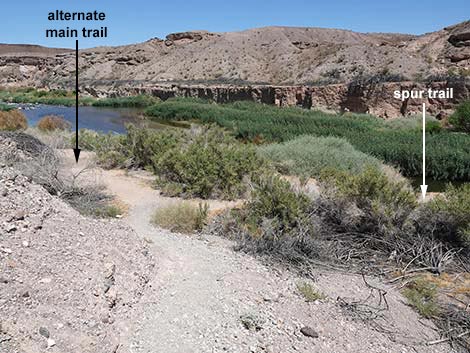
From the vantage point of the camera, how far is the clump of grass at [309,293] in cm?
651

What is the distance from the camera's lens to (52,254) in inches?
232

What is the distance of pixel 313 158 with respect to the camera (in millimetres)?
15672

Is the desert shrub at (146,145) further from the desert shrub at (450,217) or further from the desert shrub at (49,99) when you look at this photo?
the desert shrub at (49,99)

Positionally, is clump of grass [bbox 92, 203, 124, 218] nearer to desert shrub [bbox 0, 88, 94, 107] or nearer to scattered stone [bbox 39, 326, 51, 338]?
scattered stone [bbox 39, 326, 51, 338]

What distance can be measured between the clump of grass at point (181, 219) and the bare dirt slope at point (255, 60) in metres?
33.1

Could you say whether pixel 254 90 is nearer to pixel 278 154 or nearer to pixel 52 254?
pixel 278 154

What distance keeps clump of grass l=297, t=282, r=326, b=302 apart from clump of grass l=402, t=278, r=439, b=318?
1.25 m

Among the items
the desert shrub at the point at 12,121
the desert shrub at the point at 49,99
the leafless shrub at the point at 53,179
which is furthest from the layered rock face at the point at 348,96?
the leafless shrub at the point at 53,179

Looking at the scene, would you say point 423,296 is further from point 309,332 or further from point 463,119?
point 463,119

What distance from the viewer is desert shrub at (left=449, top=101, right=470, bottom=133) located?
2523 centimetres

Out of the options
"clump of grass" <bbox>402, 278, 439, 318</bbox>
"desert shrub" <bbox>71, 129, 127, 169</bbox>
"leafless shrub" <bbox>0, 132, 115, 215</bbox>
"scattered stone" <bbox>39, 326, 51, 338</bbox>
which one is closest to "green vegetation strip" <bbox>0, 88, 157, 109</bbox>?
"desert shrub" <bbox>71, 129, 127, 169</bbox>

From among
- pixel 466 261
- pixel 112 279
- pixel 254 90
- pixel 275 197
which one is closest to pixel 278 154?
pixel 275 197

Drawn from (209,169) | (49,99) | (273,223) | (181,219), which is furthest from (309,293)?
(49,99)

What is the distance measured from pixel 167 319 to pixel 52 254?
1.51 m
